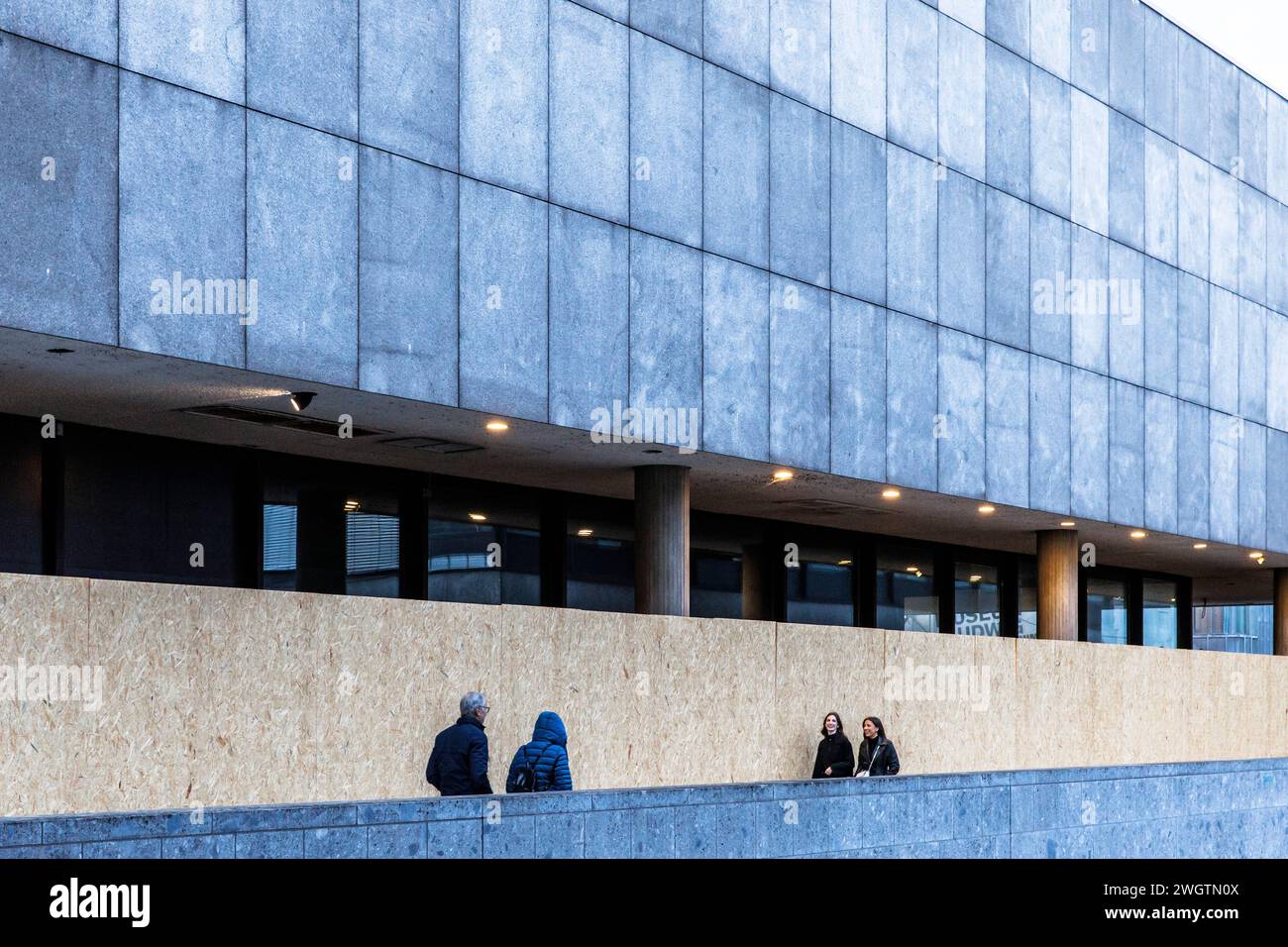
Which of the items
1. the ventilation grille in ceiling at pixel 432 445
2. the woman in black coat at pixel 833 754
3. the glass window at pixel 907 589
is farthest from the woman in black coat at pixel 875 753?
the glass window at pixel 907 589

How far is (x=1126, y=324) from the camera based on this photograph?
1155 inches

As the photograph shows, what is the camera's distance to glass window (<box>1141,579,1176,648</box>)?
1640 inches

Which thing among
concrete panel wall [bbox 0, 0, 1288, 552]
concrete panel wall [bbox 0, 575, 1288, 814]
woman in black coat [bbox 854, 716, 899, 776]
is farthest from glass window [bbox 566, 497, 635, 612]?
woman in black coat [bbox 854, 716, 899, 776]

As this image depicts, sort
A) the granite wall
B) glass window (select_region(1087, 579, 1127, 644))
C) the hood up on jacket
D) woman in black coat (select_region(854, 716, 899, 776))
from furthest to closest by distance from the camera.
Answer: glass window (select_region(1087, 579, 1127, 644)), woman in black coat (select_region(854, 716, 899, 776)), the hood up on jacket, the granite wall

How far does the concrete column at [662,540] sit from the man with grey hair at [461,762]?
291 inches

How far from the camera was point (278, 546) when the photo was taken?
20.6 meters

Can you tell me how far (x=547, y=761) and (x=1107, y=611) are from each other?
27904 millimetres

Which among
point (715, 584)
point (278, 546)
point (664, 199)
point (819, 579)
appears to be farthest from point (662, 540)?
point (819, 579)

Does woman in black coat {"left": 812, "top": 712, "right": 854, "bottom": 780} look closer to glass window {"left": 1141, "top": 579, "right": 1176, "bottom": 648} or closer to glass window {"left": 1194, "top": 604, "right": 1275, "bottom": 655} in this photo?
glass window {"left": 1141, "top": 579, "right": 1176, "bottom": 648}

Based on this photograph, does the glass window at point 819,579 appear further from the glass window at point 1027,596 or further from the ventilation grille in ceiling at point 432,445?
the ventilation grille in ceiling at point 432,445

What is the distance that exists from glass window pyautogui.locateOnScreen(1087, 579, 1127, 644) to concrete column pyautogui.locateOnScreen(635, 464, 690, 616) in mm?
19462
